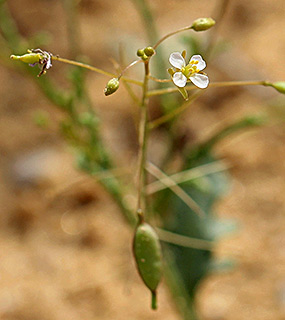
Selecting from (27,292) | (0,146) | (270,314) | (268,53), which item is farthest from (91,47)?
(270,314)

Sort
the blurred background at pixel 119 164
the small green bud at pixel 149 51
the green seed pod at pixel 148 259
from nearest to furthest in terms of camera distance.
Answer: the small green bud at pixel 149 51 < the green seed pod at pixel 148 259 < the blurred background at pixel 119 164

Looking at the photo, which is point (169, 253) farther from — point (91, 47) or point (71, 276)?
point (91, 47)

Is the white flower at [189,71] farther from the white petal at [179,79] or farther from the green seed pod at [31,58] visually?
the green seed pod at [31,58]

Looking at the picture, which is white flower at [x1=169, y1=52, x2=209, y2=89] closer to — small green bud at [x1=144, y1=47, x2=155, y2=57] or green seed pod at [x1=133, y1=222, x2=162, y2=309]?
small green bud at [x1=144, y1=47, x2=155, y2=57]

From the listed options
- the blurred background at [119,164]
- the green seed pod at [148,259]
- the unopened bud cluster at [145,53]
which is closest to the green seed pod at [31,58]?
the unopened bud cluster at [145,53]

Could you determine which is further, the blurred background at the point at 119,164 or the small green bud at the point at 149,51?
the blurred background at the point at 119,164

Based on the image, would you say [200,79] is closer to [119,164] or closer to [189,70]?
[189,70]

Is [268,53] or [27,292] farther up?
[268,53]
